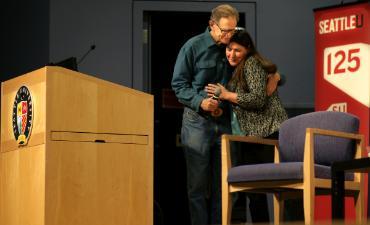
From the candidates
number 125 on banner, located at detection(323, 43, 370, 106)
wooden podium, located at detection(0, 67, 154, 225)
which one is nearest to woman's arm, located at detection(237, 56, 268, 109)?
wooden podium, located at detection(0, 67, 154, 225)

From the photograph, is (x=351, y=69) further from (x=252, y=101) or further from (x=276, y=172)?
(x=276, y=172)

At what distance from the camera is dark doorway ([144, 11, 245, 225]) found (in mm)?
6746

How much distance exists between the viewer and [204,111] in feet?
13.8

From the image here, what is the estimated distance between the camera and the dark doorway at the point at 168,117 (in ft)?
22.1

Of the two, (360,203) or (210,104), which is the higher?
(210,104)

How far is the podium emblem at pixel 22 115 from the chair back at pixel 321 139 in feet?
5.63

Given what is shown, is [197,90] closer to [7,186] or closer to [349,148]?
[349,148]

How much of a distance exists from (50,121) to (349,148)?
183cm

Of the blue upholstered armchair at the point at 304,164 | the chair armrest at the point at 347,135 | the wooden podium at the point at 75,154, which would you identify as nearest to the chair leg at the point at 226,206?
the blue upholstered armchair at the point at 304,164

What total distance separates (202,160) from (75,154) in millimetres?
1436

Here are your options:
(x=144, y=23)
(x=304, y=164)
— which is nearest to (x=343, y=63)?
(x=304, y=164)

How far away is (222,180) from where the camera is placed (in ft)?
13.2

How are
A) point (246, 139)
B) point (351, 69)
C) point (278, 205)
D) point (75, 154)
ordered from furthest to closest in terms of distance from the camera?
point (351, 69) → point (278, 205) → point (246, 139) → point (75, 154)

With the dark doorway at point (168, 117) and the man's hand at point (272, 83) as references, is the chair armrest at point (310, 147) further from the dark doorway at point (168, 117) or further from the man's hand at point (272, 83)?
the dark doorway at point (168, 117)
